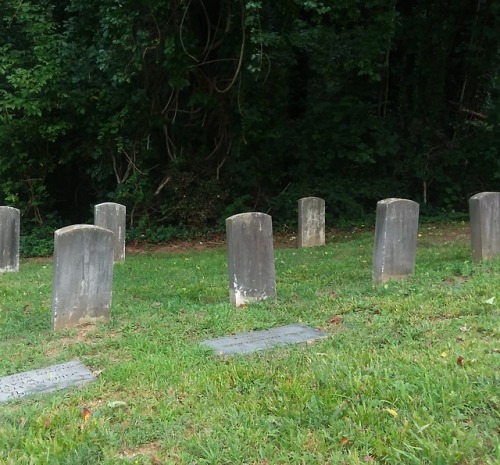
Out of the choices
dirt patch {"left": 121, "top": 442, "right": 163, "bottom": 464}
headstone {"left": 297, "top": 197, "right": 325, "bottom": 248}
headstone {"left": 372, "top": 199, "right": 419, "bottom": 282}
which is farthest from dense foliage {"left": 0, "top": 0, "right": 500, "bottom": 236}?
dirt patch {"left": 121, "top": 442, "right": 163, "bottom": 464}

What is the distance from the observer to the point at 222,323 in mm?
5789

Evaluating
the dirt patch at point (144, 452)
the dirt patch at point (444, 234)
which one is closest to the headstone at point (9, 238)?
the dirt patch at point (444, 234)

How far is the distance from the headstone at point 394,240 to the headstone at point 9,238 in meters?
7.04

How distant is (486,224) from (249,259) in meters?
3.60

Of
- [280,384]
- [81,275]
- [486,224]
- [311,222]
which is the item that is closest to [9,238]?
[81,275]

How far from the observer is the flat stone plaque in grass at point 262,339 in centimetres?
493

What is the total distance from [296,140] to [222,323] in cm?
1369

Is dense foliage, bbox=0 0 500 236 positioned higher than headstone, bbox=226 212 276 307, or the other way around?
dense foliage, bbox=0 0 500 236

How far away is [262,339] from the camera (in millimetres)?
5203

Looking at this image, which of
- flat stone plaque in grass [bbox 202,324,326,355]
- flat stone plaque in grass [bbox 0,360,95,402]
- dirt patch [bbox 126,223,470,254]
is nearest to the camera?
flat stone plaque in grass [bbox 0,360,95,402]

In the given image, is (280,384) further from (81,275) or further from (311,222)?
(311,222)

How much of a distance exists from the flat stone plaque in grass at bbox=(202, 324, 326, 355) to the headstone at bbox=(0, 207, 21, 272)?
7.13 m

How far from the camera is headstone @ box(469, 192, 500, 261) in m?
8.12

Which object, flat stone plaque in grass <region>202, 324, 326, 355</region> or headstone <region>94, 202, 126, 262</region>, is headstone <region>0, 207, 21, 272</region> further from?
flat stone plaque in grass <region>202, 324, 326, 355</region>
